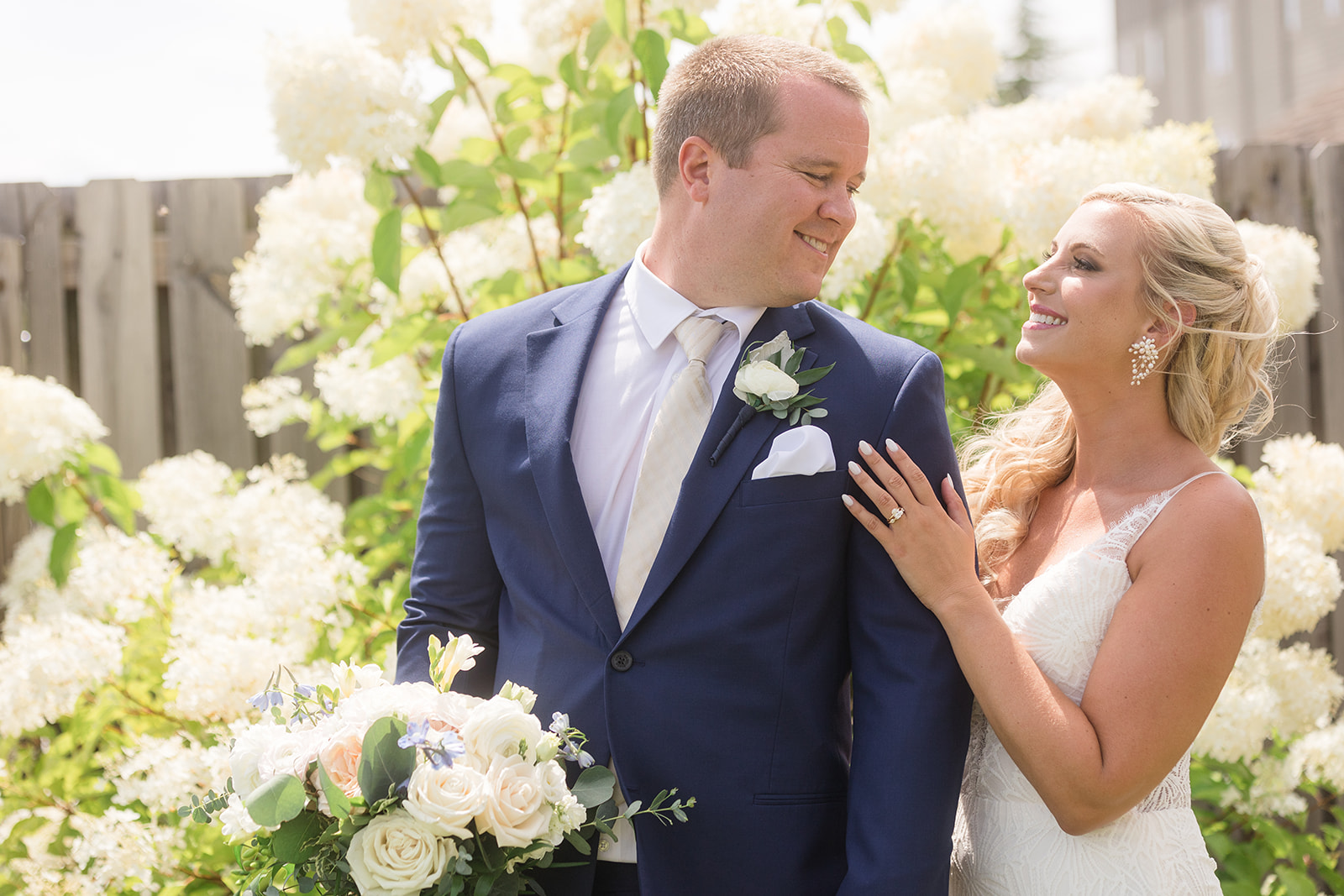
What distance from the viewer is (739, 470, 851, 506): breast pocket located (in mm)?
1598

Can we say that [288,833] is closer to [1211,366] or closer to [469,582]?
[469,582]

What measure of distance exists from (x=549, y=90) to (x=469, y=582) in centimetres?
184

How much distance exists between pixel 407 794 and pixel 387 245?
1473mm

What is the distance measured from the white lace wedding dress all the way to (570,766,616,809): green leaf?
2.61 ft

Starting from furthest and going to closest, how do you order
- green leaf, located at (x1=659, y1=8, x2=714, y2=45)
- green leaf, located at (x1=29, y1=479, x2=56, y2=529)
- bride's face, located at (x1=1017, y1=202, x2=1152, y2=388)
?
green leaf, located at (x1=29, y1=479, x2=56, y2=529)
green leaf, located at (x1=659, y1=8, x2=714, y2=45)
bride's face, located at (x1=1017, y1=202, x2=1152, y2=388)

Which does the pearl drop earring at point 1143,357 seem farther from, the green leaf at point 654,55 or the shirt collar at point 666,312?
the green leaf at point 654,55

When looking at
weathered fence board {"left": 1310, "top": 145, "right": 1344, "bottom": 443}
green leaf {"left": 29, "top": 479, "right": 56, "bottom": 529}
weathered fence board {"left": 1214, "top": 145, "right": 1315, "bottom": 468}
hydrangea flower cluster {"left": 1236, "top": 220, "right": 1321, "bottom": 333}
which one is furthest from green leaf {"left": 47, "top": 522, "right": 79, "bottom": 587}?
weathered fence board {"left": 1310, "top": 145, "right": 1344, "bottom": 443}

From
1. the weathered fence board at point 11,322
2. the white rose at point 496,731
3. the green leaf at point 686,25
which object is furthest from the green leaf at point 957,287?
the weathered fence board at point 11,322

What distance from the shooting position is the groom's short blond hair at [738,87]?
1722 mm

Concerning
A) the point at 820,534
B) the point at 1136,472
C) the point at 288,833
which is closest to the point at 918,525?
the point at 820,534

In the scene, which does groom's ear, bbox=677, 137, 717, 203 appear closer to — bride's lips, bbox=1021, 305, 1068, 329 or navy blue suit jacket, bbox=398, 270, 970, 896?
navy blue suit jacket, bbox=398, 270, 970, 896

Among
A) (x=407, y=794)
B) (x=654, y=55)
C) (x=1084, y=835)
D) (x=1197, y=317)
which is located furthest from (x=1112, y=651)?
(x=654, y=55)

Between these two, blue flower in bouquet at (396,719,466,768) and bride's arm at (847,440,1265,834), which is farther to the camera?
bride's arm at (847,440,1265,834)

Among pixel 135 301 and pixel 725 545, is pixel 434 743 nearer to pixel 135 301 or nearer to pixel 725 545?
pixel 725 545
